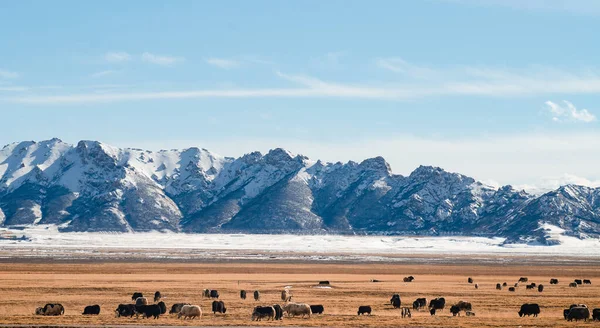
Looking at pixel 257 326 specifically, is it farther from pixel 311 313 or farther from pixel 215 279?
pixel 215 279

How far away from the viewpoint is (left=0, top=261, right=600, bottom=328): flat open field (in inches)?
1999

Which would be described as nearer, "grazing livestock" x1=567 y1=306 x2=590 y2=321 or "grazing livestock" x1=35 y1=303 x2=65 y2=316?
"grazing livestock" x1=35 y1=303 x2=65 y2=316

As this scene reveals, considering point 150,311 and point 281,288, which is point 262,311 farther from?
point 281,288

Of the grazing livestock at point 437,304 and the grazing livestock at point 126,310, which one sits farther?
the grazing livestock at point 437,304

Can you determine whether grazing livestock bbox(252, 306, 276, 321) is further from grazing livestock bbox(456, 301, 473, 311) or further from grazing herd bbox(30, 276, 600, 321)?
grazing livestock bbox(456, 301, 473, 311)

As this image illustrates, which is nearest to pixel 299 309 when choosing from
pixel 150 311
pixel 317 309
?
pixel 317 309

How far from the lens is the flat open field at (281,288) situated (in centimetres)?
5078

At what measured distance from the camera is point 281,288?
3191 inches

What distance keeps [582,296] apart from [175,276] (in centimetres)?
4699

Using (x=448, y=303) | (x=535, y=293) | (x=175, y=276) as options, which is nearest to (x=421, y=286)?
(x=535, y=293)

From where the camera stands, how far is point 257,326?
47.5 metres

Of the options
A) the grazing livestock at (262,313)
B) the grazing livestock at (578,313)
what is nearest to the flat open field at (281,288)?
the grazing livestock at (578,313)

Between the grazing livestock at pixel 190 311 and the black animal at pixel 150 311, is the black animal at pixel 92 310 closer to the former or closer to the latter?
the black animal at pixel 150 311

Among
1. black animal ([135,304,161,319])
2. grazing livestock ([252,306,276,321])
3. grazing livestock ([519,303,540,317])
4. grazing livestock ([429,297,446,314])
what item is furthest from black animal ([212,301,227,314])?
→ grazing livestock ([519,303,540,317])
